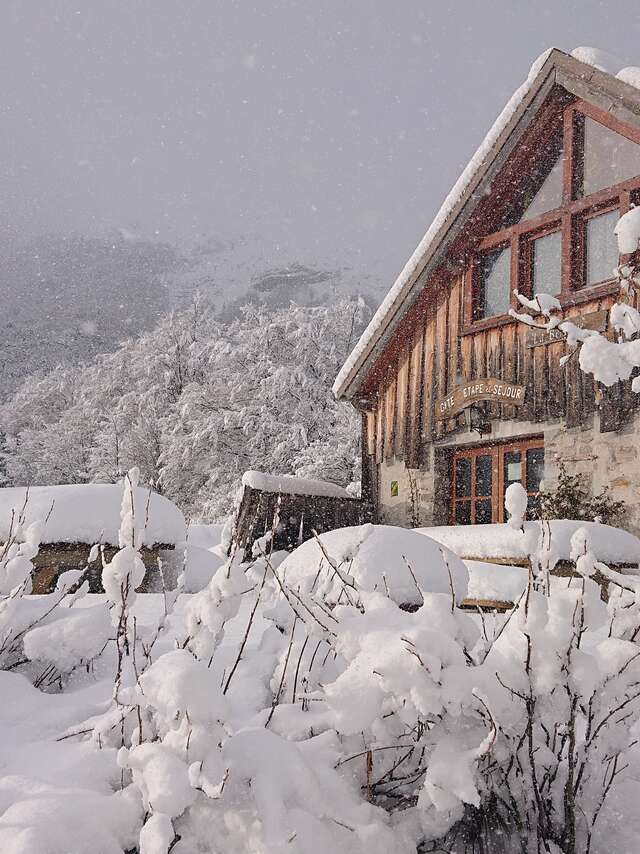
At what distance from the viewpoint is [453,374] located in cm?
827

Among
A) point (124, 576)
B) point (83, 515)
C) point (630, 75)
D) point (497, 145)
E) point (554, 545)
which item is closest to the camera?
point (124, 576)

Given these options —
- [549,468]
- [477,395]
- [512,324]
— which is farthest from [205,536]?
[512,324]

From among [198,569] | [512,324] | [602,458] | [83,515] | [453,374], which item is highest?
[512,324]

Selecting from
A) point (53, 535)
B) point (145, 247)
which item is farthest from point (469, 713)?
point (145, 247)

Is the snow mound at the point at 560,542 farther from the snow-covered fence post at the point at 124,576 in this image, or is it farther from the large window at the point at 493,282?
the snow-covered fence post at the point at 124,576

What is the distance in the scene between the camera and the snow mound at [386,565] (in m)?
3.03

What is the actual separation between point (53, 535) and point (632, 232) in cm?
464

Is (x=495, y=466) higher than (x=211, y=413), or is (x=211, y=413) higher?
(x=211, y=413)

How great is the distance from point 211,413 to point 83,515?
13.2m

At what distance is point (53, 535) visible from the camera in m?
5.13

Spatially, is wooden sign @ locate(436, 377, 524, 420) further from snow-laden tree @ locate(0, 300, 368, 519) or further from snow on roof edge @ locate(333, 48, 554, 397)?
snow-laden tree @ locate(0, 300, 368, 519)

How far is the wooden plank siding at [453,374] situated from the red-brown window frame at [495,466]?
1.13 feet

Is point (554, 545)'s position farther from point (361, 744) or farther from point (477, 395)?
point (361, 744)

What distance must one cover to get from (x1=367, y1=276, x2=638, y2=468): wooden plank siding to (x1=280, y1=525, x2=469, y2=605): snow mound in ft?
13.1
